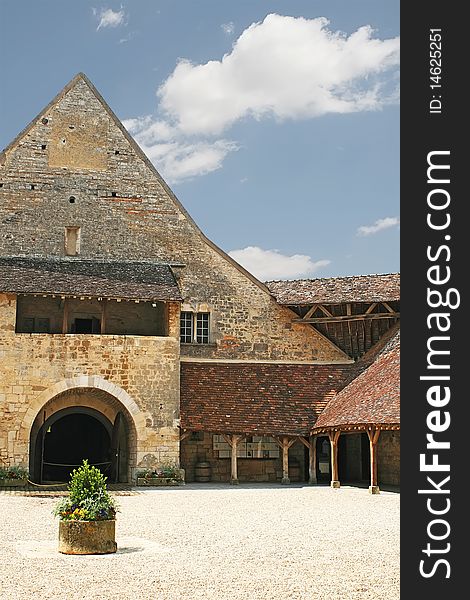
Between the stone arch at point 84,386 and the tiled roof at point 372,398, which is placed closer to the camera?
the tiled roof at point 372,398

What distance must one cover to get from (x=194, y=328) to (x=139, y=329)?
1.55 m

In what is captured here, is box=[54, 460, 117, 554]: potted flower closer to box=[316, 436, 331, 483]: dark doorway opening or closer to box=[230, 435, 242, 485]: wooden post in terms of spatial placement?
box=[230, 435, 242, 485]: wooden post

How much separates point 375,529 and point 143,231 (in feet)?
43.8

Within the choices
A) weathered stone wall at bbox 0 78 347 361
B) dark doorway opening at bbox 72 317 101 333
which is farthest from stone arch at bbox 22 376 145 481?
weathered stone wall at bbox 0 78 347 361

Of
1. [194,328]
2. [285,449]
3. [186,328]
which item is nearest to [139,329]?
[186,328]

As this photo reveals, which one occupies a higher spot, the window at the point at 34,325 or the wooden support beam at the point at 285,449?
the window at the point at 34,325

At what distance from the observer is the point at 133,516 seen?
1297 centimetres

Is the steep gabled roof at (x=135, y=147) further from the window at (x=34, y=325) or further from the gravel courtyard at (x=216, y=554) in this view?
the gravel courtyard at (x=216, y=554)

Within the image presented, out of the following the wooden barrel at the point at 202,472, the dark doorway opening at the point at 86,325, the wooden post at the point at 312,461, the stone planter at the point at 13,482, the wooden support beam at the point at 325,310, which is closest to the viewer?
the stone planter at the point at 13,482

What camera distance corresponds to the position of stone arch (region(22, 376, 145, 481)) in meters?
19.3

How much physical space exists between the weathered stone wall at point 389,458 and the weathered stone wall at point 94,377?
5.15 metres

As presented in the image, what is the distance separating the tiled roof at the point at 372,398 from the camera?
58.0 ft

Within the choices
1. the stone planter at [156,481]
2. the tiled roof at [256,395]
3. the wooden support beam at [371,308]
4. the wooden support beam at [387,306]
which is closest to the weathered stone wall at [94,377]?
the stone planter at [156,481]

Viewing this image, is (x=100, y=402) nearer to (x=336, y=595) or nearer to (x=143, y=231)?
(x=143, y=231)
